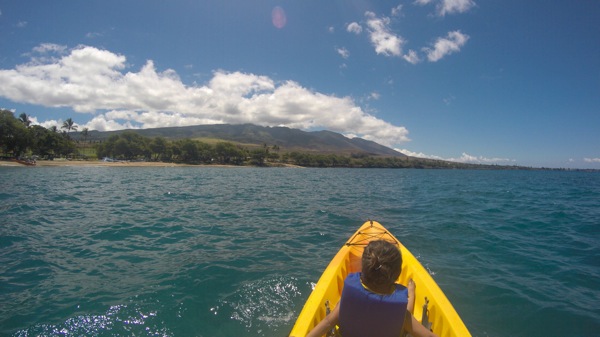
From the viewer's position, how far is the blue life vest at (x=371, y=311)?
3.48 metres

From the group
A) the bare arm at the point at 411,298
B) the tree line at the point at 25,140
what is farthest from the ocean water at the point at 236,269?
the tree line at the point at 25,140

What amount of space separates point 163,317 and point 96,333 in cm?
120

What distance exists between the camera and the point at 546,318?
6.85 metres

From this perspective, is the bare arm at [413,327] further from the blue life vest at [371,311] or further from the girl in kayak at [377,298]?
the blue life vest at [371,311]

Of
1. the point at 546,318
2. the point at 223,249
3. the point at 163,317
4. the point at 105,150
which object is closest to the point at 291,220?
the point at 223,249

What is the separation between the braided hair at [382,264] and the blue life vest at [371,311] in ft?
0.53

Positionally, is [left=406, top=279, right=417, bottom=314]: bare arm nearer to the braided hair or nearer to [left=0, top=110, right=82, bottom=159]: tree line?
the braided hair

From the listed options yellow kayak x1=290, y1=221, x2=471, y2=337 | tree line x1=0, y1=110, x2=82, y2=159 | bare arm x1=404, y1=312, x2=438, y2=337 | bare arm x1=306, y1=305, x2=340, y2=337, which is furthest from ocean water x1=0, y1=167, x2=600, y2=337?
tree line x1=0, y1=110, x2=82, y2=159

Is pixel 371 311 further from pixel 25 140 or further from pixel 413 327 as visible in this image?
pixel 25 140

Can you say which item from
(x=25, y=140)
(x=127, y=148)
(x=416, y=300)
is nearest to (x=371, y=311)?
(x=416, y=300)

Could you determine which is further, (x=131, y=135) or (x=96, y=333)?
(x=131, y=135)

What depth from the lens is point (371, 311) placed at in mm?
3537

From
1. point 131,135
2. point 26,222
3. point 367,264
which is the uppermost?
point 131,135

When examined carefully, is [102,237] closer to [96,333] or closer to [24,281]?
[24,281]
